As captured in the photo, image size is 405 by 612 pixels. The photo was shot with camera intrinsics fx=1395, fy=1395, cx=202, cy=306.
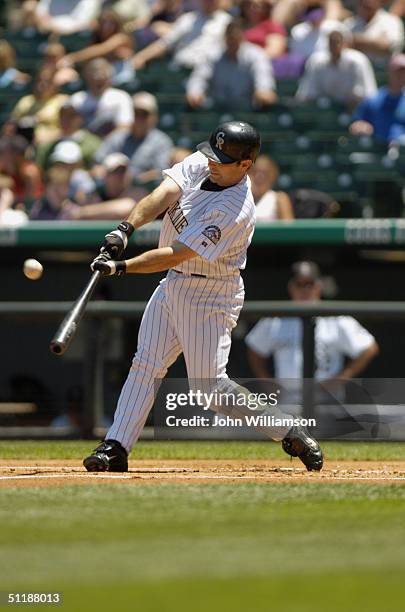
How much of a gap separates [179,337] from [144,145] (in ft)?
17.3

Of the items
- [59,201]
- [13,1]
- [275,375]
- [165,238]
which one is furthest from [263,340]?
[13,1]

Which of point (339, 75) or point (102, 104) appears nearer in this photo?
point (339, 75)

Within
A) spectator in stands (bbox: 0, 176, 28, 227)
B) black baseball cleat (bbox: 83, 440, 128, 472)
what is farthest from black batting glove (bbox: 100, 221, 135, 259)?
spectator in stands (bbox: 0, 176, 28, 227)

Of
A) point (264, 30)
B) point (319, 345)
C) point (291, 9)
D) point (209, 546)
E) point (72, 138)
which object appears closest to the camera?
point (209, 546)

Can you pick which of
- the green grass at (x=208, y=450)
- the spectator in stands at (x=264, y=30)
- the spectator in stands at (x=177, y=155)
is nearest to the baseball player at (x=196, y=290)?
the green grass at (x=208, y=450)

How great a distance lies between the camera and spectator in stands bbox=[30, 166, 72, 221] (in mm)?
11352

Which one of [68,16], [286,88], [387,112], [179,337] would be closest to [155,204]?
[179,337]

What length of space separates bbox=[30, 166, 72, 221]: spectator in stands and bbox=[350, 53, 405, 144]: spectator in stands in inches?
97.6

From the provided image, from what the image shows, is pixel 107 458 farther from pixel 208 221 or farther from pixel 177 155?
pixel 177 155

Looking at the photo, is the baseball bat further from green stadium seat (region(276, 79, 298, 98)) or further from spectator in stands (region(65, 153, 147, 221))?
green stadium seat (region(276, 79, 298, 98))

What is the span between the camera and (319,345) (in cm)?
969

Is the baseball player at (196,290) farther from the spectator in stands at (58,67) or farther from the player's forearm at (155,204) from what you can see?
the spectator in stands at (58,67)

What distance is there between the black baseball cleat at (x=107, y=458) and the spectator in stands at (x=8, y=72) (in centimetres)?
755

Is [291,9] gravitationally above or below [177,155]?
above
